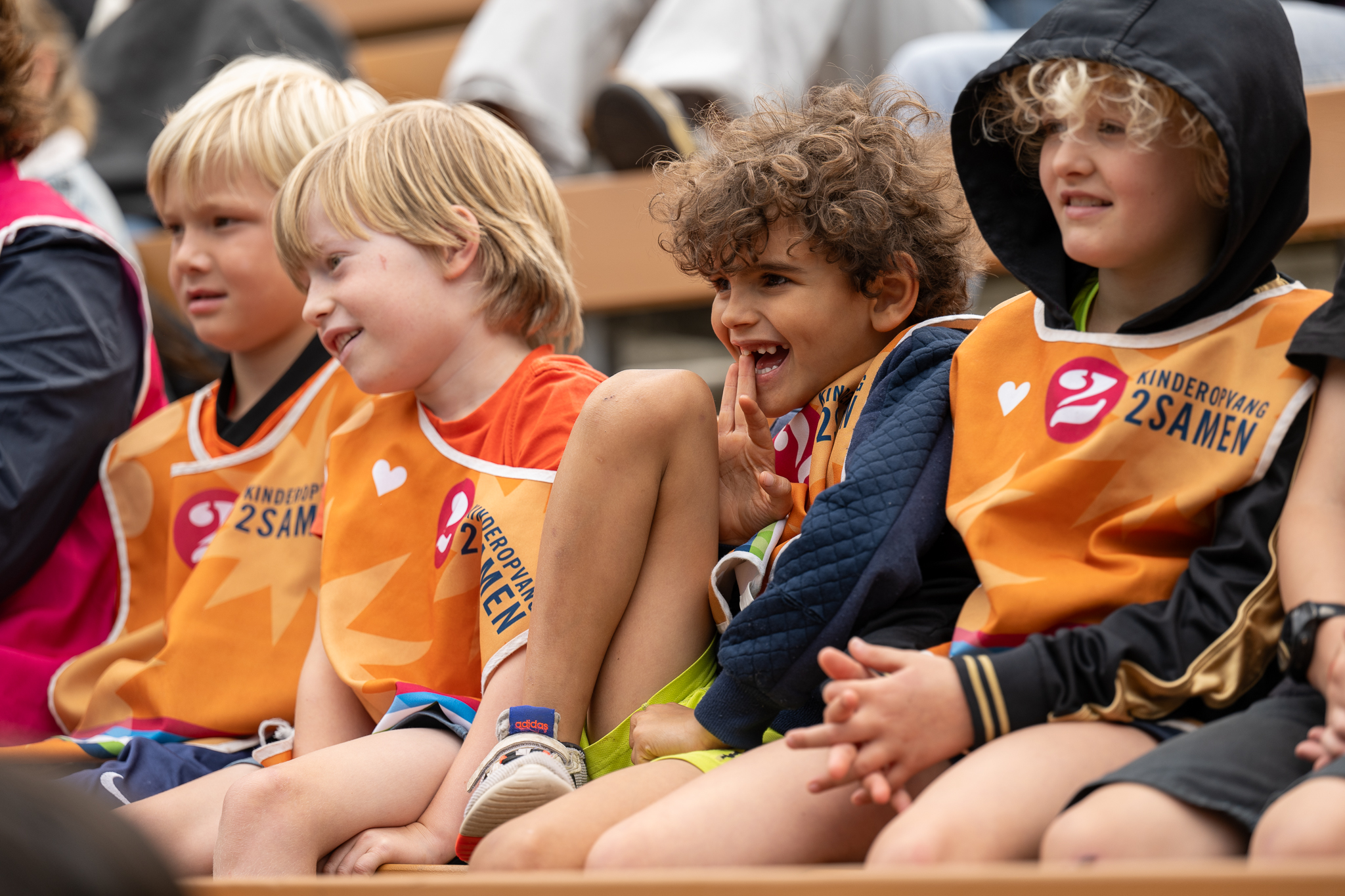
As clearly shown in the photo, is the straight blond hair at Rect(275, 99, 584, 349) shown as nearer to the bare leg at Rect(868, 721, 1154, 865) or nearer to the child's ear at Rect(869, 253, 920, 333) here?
the child's ear at Rect(869, 253, 920, 333)

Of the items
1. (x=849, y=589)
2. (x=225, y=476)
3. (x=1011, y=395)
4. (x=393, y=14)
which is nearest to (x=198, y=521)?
(x=225, y=476)

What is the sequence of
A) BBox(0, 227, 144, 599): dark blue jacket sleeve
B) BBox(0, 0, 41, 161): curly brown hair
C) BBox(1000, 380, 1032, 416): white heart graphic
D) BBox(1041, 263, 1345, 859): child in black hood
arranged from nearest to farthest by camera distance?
BBox(1041, 263, 1345, 859): child in black hood, BBox(1000, 380, 1032, 416): white heart graphic, BBox(0, 227, 144, 599): dark blue jacket sleeve, BBox(0, 0, 41, 161): curly brown hair

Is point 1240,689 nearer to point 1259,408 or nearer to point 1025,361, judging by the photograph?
point 1259,408

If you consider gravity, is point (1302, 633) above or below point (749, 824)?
above

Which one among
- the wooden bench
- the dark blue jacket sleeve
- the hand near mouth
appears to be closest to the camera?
the wooden bench

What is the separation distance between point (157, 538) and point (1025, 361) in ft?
4.41

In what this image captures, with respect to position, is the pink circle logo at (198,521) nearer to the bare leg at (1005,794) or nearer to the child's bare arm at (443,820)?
the child's bare arm at (443,820)

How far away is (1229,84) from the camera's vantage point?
3.92 ft

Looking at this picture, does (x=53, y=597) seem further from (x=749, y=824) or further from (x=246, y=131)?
(x=749, y=824)

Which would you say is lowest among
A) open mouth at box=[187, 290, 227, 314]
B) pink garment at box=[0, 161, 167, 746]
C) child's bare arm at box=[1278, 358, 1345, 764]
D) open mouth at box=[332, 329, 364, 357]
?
pink garment at box=[0, 161, 167, 746]

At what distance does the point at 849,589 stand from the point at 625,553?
258 millimetres

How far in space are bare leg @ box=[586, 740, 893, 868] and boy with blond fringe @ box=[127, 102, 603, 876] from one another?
1.11 ft

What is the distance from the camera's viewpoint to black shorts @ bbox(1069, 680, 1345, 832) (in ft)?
3.22

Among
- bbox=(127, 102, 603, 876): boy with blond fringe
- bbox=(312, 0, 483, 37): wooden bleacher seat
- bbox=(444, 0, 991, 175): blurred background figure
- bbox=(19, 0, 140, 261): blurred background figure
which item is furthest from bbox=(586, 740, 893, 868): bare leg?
bbox=(312, 0, 483, 37): wooden bleacher seat
